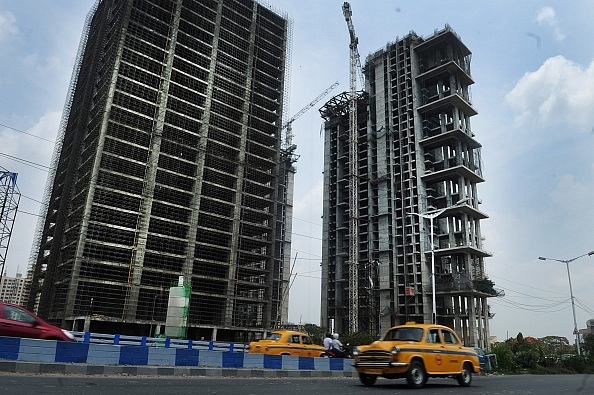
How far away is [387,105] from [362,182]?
12.1m

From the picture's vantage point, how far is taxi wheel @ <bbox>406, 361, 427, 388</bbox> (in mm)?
10531

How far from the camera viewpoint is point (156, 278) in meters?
48.4

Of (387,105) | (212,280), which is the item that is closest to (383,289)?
(212,280)

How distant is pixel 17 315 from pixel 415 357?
10896 millimetres

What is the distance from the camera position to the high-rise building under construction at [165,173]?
1810 inches

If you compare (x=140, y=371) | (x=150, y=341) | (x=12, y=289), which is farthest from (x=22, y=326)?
(x=12, y=289)

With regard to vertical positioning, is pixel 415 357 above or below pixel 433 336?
below

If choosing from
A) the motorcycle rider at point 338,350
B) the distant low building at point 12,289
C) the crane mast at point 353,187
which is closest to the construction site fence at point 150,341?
the motorcycle rider at point 338,350

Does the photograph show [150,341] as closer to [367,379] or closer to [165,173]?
[367,379]

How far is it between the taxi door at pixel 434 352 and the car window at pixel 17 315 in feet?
35.8

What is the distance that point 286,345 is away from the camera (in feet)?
58.8

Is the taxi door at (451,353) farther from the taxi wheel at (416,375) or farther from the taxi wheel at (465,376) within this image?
the taxi wheel at (416,375)

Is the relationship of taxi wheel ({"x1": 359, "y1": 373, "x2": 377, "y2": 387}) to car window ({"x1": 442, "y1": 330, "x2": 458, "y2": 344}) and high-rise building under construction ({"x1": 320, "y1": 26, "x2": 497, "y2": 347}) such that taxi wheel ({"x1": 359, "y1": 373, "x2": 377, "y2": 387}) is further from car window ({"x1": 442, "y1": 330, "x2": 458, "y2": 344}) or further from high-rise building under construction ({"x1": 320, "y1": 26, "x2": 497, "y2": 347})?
high-rise building under construction ({"x1": 320, "y1": 26, "x2": 497, "y2": 347})

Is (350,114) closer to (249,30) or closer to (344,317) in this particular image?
(249,30)
